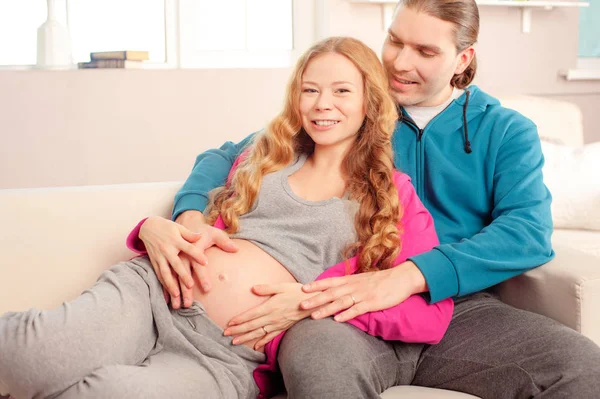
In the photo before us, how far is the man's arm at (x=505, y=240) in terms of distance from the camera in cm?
156

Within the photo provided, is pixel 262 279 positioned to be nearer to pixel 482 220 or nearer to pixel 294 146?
pixel 294 146

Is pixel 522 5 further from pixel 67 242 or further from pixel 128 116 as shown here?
pixel 67 242

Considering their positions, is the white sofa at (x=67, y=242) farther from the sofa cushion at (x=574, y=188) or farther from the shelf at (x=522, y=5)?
the shelf at (x=522, y=5)

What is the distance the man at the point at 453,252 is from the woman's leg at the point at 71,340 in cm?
12

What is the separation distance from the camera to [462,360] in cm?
150

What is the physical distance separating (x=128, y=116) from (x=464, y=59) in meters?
1.64

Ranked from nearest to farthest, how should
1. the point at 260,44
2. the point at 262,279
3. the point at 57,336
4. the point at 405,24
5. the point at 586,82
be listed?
1. the point at 57,336
2. the point at 262,279
3. the point at 405,24
4. the point at 260,44
5. the point at 586,82

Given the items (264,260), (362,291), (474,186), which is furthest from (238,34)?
(362,291)

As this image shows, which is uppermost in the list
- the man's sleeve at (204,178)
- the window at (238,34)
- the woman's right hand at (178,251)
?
the window at (238,34)

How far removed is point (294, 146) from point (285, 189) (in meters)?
0.17

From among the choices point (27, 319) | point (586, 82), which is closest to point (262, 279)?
point (27, 319)

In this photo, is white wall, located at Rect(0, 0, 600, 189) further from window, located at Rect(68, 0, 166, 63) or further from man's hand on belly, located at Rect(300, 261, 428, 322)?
man's hand on belly, located at Rect(300, 261, 428, 322)

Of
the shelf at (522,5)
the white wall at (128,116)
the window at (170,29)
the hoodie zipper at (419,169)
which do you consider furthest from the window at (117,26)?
the hoodie zipper at (419,169)

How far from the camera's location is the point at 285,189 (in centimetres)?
173
